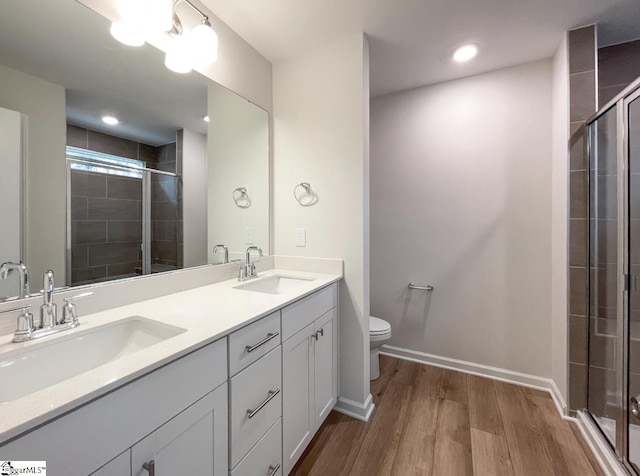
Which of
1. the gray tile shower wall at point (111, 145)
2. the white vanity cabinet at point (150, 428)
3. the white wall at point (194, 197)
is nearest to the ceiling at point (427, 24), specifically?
the white wall at point (194, 197)

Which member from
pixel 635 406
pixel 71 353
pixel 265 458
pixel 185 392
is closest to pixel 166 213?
pixel 71 353

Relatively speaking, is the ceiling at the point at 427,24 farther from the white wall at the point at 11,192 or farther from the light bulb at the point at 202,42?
the white wall at the point at 11,192

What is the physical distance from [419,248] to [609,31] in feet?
5.80

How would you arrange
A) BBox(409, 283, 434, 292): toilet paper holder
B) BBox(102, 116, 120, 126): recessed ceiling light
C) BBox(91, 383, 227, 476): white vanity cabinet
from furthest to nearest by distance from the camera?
1. BBox(409, 283, 434, 292): toilet paper holder
2. BBox(102, 116, 120, 126): recessed ceiling light
3. BBox(91, 383, 227, 476): white vanity cabinet

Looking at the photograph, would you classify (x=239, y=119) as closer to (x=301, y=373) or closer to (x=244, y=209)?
(x=244, y=209)

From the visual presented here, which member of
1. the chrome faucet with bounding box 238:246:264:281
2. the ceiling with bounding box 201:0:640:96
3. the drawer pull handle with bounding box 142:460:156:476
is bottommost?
the drawer pull handle with bounding box 142:460:156:476

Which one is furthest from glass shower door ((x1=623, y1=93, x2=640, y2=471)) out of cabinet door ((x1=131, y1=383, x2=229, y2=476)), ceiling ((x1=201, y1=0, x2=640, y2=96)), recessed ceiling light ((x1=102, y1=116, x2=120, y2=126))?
recessed ceiling light ((x1=102, y1=116, x2=120, y2=126))

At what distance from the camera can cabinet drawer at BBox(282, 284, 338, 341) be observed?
1215mm

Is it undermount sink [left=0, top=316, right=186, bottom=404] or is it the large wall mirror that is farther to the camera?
the large wall mirror

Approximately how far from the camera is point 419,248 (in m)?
2.34

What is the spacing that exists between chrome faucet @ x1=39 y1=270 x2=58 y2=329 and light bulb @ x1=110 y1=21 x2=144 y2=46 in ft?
3.35

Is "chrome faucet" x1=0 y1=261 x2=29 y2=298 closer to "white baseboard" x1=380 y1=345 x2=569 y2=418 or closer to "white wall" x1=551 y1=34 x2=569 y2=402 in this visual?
"white baseboard" x1=380 y1=345 x2=569 y2=418

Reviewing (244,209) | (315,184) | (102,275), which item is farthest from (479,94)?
(102,275)

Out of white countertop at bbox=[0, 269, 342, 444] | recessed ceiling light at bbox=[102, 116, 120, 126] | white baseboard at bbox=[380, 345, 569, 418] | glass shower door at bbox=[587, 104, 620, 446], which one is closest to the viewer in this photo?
white countertop at bbox=[0, 269, 342, 444]
